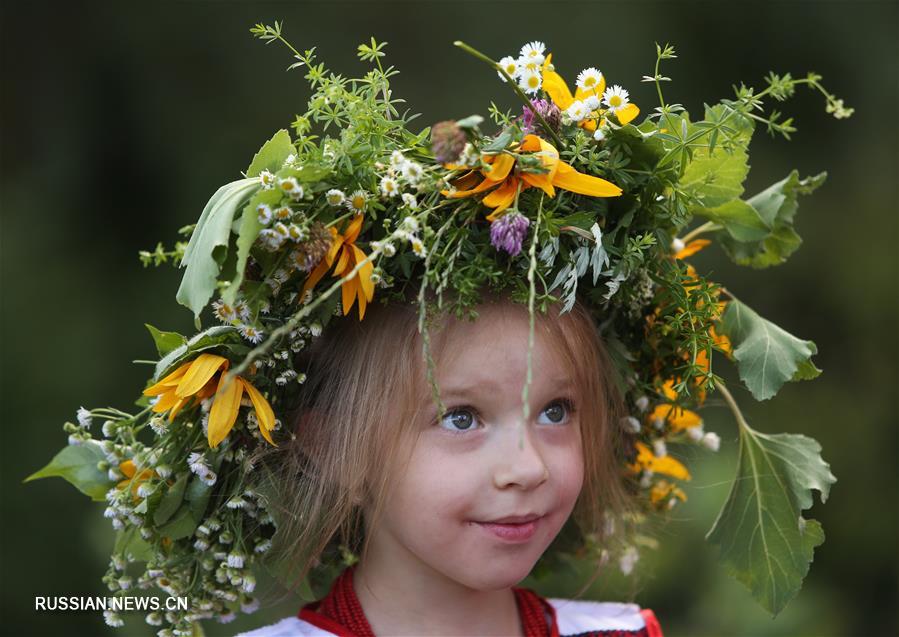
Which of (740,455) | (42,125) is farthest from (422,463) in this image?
(42,125)

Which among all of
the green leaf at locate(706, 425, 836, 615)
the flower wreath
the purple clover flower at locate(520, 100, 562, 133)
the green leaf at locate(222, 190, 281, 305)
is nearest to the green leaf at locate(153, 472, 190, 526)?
the flower wreath

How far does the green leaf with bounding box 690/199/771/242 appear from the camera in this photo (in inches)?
90.6

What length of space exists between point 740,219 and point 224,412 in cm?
114

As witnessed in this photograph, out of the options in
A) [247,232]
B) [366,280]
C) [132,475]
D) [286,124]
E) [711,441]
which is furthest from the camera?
[286,124]

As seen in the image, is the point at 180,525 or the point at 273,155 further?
the point at 180,525

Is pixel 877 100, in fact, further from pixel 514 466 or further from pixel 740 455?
pixel 514 466

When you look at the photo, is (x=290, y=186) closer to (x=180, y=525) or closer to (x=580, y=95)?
(x=580, y=95)

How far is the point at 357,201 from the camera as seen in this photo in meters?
1.96

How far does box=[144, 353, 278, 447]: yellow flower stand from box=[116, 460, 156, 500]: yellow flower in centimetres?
23

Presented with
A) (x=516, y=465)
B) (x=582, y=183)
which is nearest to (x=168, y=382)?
(x=516, y=465)

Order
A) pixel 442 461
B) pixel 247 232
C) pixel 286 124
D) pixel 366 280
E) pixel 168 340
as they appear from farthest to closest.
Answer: pixel 286 124 < pixel 168 340 < pixel 442 461 < pixel 366 280 < pixel 247 232

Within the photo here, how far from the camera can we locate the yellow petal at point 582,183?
1.97m

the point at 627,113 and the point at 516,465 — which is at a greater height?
the point at 627,113

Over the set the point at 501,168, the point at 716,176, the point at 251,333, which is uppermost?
the point at 716,176
